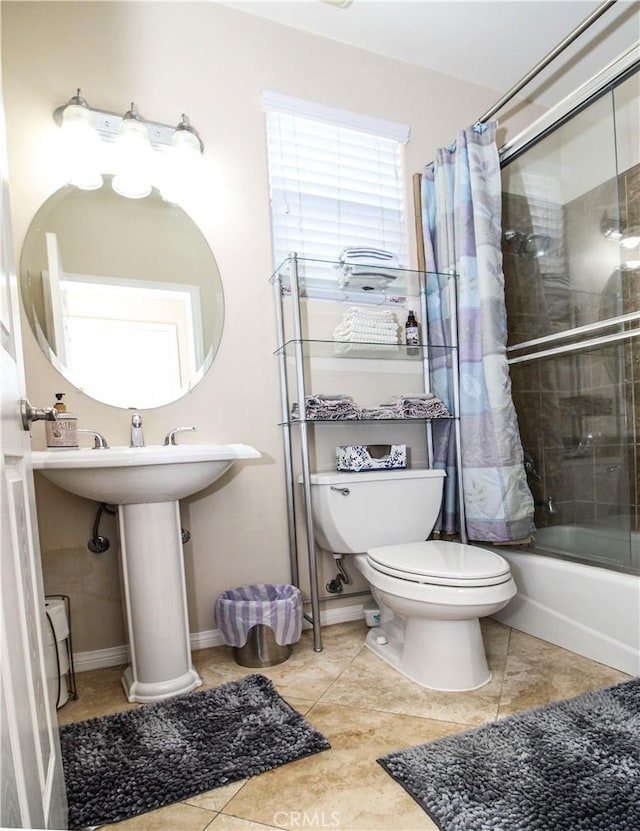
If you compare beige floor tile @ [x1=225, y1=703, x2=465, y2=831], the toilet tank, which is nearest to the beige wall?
the toilet tank

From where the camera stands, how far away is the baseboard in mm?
1802

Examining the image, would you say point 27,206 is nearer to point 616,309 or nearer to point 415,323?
point 415,323

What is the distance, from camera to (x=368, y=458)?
2.08m

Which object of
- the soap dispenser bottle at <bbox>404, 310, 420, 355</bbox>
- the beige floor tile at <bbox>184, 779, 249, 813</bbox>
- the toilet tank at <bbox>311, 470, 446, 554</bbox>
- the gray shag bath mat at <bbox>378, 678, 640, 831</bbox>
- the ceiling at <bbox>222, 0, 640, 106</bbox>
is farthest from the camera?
the soap dispenser bottle at <bbox>404, 310, 420, 355</bbox>

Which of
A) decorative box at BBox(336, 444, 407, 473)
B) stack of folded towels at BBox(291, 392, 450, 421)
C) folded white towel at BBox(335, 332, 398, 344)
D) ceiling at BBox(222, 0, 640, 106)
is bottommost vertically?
decorative box at BBox(336, 444, 407, 473)

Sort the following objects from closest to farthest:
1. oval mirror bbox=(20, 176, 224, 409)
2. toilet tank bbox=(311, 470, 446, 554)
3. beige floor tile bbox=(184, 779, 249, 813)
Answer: beige floor tile bbox=(184, 779, 249, 813)
oval mirror bbox=(20, 176, 224, 409)
toilet tank bbox=(311, 470, 446, 554)

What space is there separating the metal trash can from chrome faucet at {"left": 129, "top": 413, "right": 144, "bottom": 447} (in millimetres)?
619

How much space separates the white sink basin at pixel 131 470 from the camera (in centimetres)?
141

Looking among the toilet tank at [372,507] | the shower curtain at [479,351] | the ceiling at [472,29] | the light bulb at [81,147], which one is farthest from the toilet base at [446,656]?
the ceiling at [472,29]

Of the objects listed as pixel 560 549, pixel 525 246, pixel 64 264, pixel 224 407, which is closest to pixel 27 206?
pixel 64 264

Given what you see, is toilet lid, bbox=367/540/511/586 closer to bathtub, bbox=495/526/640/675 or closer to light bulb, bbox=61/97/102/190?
bathtub, bbox=495/526/640/675

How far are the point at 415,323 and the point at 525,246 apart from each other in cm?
55

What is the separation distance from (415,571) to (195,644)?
93 centimetres

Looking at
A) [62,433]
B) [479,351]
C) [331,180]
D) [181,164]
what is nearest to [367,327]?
[479,351]
